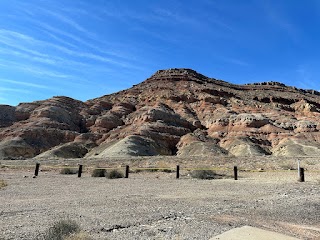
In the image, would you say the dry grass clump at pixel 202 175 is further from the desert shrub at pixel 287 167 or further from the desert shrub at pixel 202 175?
the desert shrub at pixel 287 167

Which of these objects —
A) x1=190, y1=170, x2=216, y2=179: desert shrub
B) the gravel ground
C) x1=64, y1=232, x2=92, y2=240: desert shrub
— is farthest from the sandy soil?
x1=190, y1=170, x2=216, y2=179: desert shrub

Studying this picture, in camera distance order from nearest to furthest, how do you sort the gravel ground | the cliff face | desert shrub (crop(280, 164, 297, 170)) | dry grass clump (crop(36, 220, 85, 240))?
dry grass clump (crop(36, 220, 85, 240))
the gravel ground
desert shrub (crop(280, 164, 297, 170))
the cliff face

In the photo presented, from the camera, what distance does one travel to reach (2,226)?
28.5ft

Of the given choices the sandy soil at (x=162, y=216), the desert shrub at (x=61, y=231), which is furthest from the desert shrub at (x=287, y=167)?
the desert shrub at (x=61, y=231)

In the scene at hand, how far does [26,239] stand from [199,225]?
13.8 ft

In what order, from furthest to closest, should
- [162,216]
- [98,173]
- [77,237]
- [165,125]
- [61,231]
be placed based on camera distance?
[165,125], [98,173], [162,216], [61,231], [77,237]

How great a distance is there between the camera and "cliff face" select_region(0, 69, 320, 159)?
7762 cm

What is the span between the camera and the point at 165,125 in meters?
91.7

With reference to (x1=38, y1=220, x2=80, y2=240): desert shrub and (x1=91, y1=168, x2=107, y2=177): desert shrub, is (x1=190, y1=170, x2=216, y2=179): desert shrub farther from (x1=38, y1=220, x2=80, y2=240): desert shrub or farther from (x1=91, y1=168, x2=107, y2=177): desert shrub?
(x1=38, y1=220, x2=80, y2=240): desert shrub

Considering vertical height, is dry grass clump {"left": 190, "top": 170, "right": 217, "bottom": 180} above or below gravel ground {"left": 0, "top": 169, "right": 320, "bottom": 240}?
above

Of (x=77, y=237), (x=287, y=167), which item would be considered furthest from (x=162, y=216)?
(x=287, y=167)

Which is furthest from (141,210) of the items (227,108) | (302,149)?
(227,108)

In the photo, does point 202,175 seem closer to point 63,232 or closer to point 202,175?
point 202,175

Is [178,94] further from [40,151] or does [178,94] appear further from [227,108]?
[40,151]
